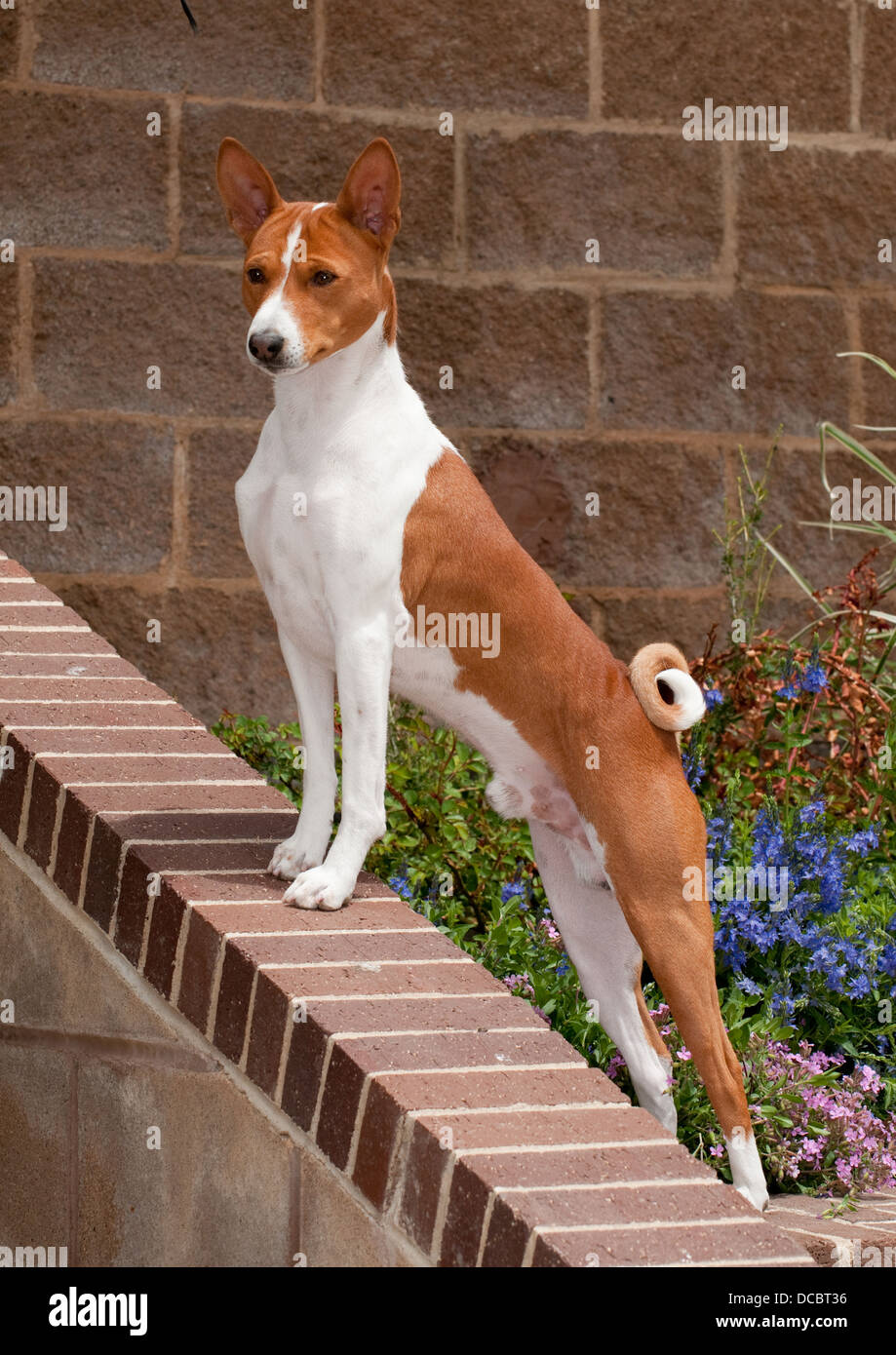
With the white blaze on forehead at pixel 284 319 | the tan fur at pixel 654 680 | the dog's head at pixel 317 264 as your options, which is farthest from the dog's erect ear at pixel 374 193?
the tan fur at pixel 654 680

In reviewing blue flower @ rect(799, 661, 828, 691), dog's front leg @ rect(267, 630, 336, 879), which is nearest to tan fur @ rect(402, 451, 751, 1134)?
dog's front leg @ rect(267, 630, 336, 879)

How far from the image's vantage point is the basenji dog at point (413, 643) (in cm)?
277

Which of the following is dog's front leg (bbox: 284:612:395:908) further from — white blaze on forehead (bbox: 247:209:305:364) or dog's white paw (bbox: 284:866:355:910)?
white blaze on forehead (bbox: 247:209:305:364)

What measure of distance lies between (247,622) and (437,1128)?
10.0 ft

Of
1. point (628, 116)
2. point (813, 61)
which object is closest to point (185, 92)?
point (628, 116)

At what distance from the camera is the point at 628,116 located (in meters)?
5.34

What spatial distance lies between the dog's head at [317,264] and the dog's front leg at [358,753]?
0.47m

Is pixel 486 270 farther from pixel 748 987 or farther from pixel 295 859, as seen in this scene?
pixel 295 859

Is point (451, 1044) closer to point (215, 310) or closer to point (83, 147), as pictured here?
point (215, 310)

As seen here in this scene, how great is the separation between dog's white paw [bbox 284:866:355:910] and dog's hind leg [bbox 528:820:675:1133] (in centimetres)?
41

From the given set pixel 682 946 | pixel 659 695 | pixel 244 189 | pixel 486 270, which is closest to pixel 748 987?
pixel 682 946

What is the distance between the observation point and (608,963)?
3.04m
